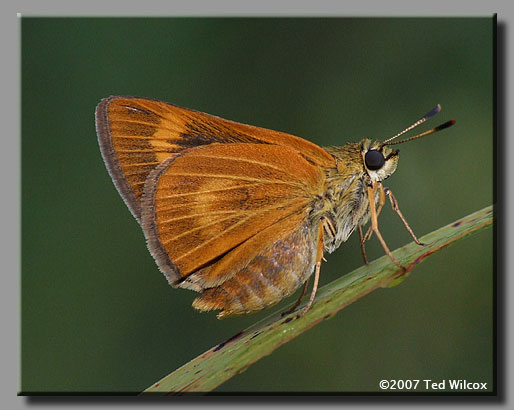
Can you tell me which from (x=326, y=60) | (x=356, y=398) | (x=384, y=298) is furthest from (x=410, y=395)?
(x=326, y=60)

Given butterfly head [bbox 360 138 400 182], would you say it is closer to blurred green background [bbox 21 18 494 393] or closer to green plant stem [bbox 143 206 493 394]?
green plant stem [bbox 143 206 493 394]

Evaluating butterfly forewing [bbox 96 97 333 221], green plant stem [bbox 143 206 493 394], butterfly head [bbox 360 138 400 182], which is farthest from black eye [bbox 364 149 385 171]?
green plant stem [bbox 143 206 493 394]

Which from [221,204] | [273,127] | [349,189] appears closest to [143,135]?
[221,204]

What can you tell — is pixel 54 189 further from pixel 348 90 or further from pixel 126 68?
pixel 348 90

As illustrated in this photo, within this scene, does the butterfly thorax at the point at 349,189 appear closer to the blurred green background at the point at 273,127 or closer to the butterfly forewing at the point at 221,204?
the butterfly forewing at the point at 221,204

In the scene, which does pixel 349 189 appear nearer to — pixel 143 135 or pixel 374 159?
pixel 374 159
